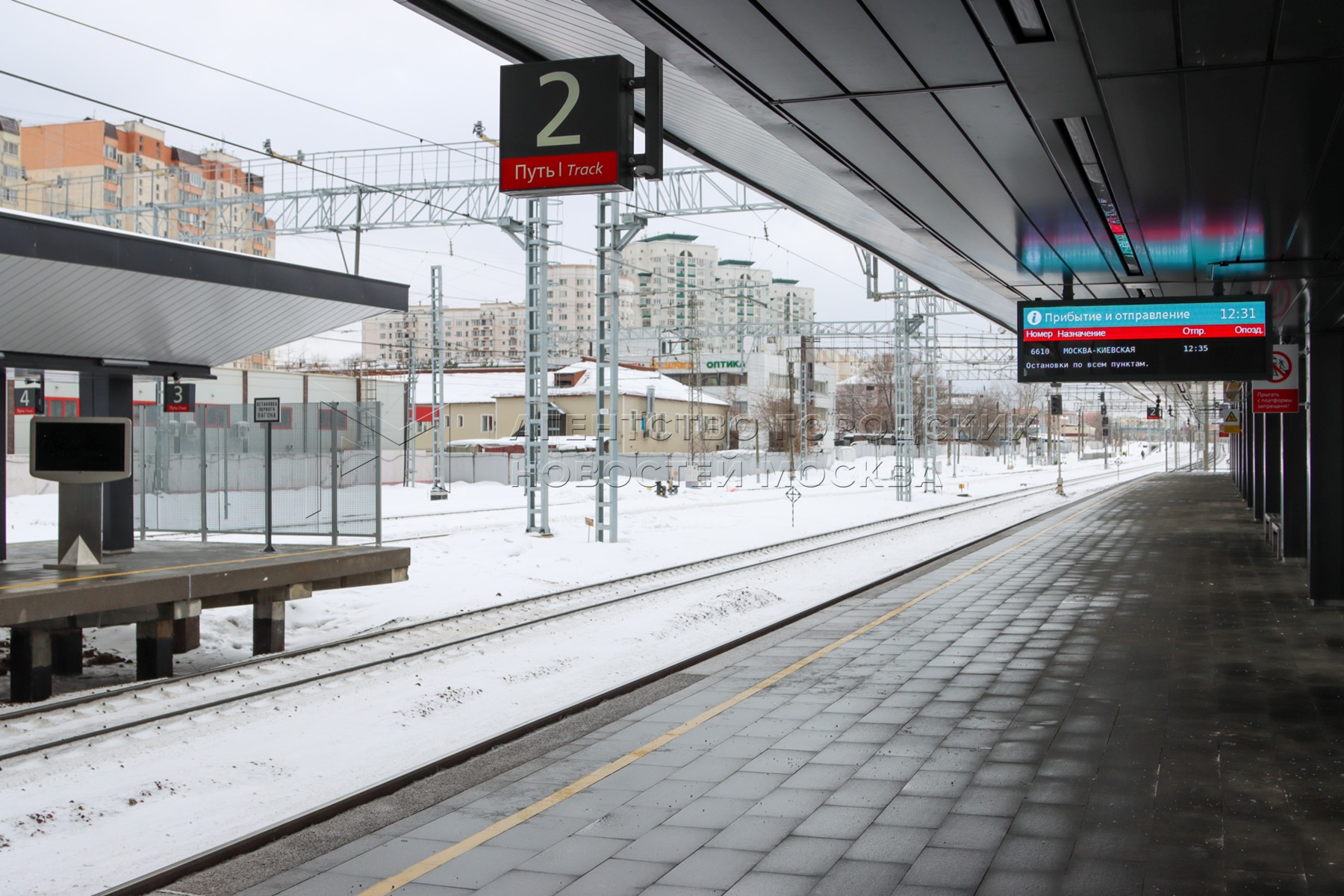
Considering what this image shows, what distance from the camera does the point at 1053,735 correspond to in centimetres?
737

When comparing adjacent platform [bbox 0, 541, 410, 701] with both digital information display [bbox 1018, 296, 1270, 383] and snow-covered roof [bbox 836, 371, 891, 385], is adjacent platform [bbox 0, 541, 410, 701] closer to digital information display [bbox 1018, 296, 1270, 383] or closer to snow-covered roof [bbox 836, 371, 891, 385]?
digital information display [bbox 1018, 296, 1270, 383]

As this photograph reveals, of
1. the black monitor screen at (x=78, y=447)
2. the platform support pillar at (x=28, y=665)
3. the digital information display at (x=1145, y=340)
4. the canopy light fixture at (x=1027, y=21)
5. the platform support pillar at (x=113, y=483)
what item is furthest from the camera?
the platform support pillar at (x=113, y=483)

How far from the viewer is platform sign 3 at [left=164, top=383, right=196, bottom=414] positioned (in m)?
20.8

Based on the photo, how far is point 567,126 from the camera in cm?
709

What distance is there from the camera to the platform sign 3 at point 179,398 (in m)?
20.8

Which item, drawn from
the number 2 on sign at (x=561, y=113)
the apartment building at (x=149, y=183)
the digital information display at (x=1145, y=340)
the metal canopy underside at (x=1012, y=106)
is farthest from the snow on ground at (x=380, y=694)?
the apartment building at (x=149, y=183)

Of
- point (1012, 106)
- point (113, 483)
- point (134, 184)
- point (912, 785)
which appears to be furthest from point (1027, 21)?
point (134, 184)

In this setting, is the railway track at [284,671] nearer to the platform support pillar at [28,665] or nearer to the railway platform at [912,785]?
the platform support pillar at [28,665]

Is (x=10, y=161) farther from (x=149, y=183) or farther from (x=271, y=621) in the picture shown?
(x=271, y=621)

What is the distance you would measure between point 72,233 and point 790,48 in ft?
23.3

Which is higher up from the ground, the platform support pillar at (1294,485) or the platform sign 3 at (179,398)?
the platform sign 3 at (179,398)

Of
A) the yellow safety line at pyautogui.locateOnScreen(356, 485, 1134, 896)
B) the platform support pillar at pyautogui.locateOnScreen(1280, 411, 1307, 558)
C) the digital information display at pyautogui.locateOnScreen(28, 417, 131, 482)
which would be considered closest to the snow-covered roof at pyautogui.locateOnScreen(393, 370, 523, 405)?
the platform support pillar at pyautogui.locateOnScreen(1280, 411, 1307, 558)

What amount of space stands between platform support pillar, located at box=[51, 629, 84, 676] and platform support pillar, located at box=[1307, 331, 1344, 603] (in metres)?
13.7

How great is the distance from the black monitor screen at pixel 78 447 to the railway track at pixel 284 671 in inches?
82.8
